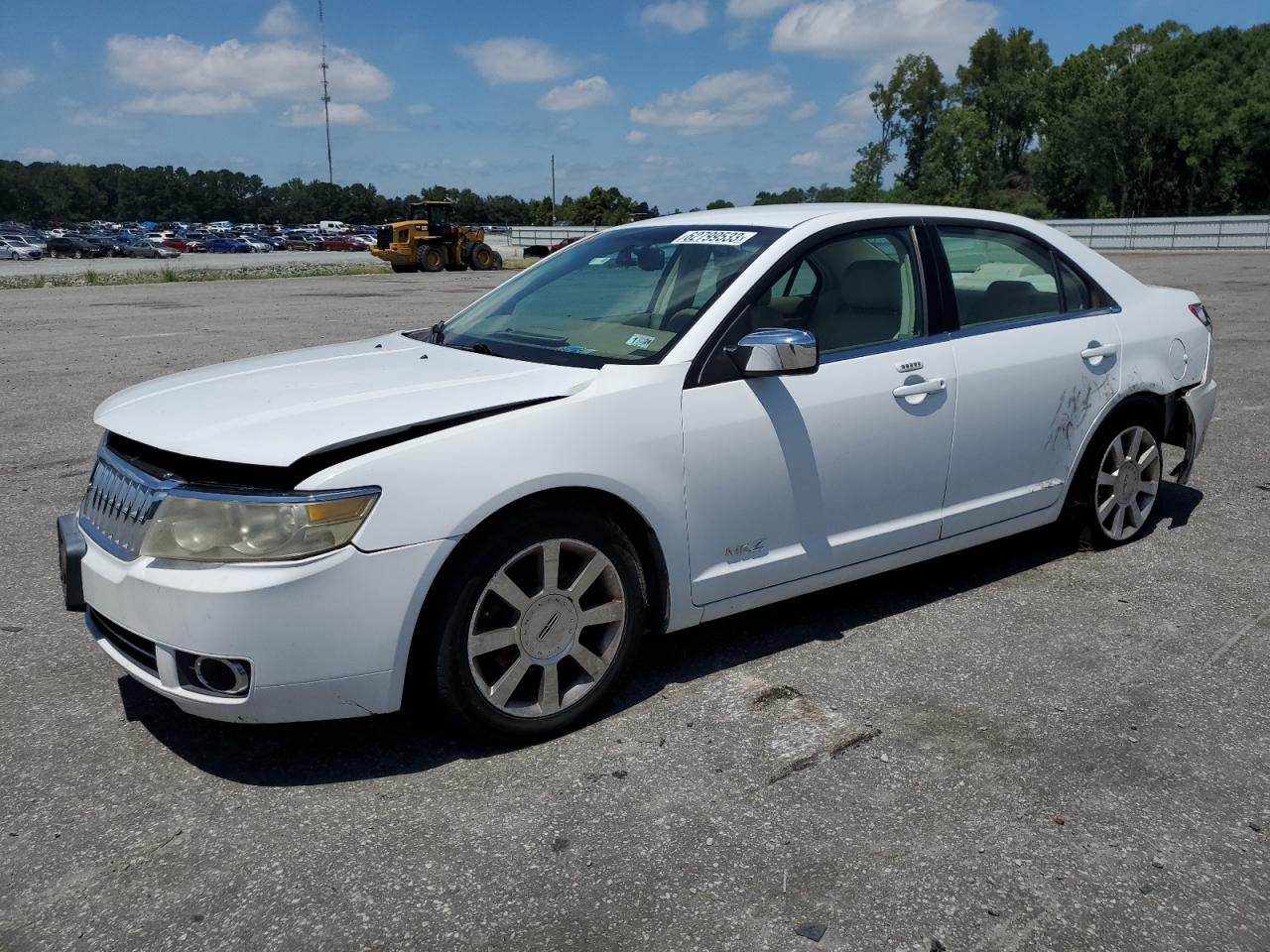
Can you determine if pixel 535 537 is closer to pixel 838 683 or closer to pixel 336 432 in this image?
pixel 336 432

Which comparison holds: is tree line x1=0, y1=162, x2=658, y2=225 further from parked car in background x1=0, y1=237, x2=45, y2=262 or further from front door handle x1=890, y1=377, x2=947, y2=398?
front door handle x1=890, y1=377, x2=947, y2=398

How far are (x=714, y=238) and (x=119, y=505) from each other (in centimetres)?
224

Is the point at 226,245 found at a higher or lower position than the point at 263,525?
lower

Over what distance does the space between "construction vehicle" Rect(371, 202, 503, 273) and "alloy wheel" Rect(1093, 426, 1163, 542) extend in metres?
34.3

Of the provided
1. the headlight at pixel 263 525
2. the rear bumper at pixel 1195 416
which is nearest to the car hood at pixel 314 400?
the headlight at pixel 263 525

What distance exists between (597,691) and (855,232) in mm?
1988

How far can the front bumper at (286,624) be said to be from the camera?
2.88 metres

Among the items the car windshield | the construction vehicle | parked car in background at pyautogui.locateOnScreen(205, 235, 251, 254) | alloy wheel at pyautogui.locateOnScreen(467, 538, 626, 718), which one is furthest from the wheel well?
parked car in background at pyautogui.locateOnScreen(205, 235, 251, 254)

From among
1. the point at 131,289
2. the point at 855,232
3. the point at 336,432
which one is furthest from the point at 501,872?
the point at 131,289

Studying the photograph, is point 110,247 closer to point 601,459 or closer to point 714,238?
point 714,238

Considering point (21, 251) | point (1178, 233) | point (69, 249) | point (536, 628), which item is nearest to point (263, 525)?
point (536, 628)

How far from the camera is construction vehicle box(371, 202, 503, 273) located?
123 feet

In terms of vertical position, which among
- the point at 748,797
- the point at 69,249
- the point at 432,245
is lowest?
the point at 69,249

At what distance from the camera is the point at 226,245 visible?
72.6 meters
